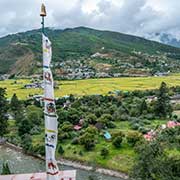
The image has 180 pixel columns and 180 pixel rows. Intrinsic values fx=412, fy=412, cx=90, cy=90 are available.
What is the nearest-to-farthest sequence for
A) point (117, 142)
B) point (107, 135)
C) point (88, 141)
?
point (117, 142), point (88, 141), point (107, 135)

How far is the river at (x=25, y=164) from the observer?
1491 inches

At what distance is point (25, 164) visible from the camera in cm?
4147

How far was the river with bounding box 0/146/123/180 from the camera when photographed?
3788 centimetres

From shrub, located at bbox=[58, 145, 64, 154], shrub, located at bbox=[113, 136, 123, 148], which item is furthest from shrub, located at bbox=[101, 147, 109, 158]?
shrub, located at bbox=[58, 145, 64, 154]

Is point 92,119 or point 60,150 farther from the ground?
point 92,119

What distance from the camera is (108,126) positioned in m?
53.0

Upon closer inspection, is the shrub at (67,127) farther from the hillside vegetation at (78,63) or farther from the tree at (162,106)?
the hillside vegetation at (78,63)

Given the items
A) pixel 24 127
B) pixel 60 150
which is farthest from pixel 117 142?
pixel 24 127

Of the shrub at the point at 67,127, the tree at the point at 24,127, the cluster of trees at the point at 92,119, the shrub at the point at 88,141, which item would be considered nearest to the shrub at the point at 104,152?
the cluster of trees at the point at 92,119

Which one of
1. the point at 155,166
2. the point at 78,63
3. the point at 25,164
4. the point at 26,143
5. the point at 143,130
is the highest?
the point at 78,63

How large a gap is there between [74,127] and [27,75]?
307 ft

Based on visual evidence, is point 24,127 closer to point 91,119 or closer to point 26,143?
point 26,143

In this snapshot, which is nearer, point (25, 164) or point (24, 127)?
point (25, 164)

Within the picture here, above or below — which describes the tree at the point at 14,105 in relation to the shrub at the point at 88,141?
above
